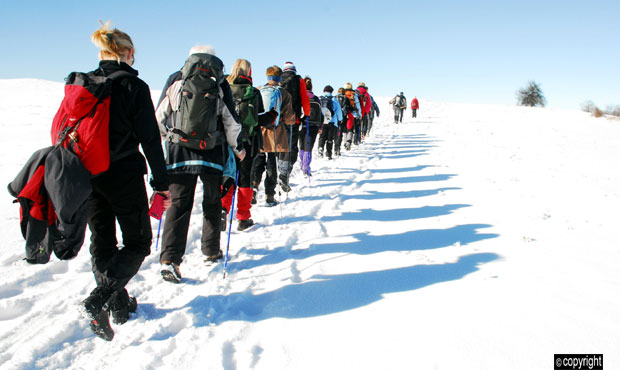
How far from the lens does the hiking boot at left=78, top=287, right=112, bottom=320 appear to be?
2.35 m

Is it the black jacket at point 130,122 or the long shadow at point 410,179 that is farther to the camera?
the long shadow at point 410,179

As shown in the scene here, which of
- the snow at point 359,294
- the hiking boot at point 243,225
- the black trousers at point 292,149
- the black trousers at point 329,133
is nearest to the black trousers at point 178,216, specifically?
the snow at point 359,294

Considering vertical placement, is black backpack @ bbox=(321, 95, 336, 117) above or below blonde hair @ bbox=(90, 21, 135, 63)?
above

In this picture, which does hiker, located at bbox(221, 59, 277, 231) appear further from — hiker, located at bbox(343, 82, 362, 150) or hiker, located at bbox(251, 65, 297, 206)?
hiker, located at bbox(343, 82, 362, 150)

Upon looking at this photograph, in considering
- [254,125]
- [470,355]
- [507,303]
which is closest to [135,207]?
[254,125]

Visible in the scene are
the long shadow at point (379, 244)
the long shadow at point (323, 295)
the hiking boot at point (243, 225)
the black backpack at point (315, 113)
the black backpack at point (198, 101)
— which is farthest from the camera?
the black backpack at point (315, 113)

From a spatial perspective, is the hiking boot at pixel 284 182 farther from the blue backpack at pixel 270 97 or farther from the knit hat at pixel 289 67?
the knit hat at pixel 289 67

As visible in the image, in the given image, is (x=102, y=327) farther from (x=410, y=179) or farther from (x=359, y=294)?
(x=410, y=179)

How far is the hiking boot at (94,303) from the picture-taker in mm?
2346

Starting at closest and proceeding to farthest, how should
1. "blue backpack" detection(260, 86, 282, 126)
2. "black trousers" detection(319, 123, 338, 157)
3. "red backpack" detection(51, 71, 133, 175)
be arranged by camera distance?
"red backpack" detection(51, 71, 133, 175), "blue backpack" detection(260, 86, 282, 126), "black trousers" detection(319, 123, 338, 157)

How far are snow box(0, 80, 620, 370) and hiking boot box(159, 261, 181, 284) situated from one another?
4.7 inches

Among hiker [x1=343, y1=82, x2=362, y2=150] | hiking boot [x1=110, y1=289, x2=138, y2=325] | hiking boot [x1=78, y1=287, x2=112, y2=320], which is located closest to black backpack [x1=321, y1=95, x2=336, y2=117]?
hiker [x1=343, y1=82, x2=362, y2=150]

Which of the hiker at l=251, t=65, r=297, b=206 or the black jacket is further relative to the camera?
the hiker at l=251, t=65, r=297, b=206

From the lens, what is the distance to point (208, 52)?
320 centimetres
